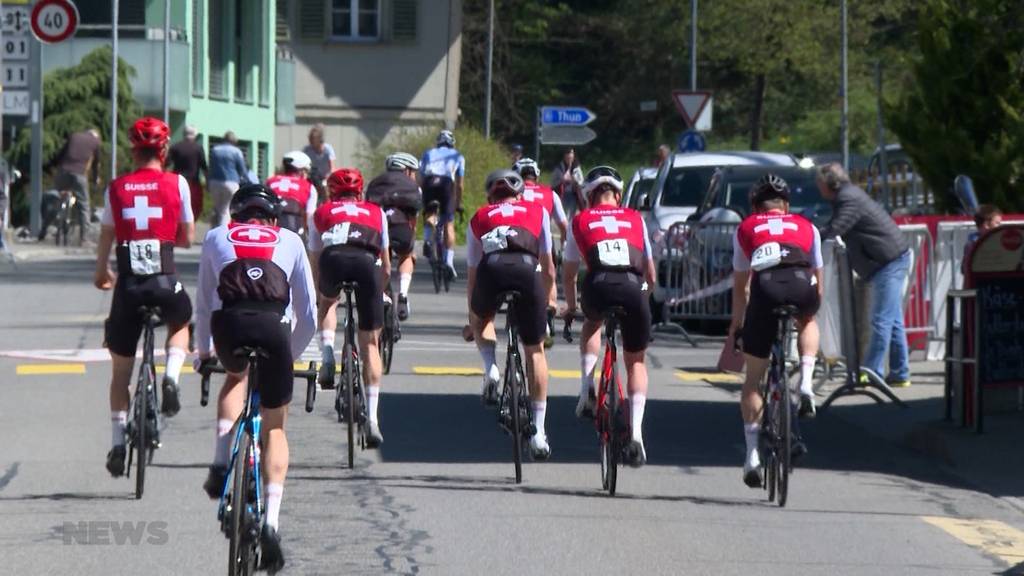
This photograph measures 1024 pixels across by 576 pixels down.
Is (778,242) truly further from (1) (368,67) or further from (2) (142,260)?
(1) (368,67)

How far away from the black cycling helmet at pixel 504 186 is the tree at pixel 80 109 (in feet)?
86.2

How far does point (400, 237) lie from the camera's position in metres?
18.0

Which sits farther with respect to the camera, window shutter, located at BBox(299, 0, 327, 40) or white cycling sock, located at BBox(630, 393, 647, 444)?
window shutter, located at BBox(299, 0, 327, 40)

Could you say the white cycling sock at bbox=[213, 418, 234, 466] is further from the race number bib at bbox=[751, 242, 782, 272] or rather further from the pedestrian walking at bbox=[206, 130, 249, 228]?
the pedestrian walking at bbox=[206, 130, 249, 228]

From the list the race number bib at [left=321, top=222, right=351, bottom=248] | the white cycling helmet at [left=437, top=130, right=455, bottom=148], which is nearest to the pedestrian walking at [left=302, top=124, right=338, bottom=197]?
the white cycling helmet at [left=437, top=130, right=455, bottom=148]

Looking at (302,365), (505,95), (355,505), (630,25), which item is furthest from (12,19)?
(630,25)

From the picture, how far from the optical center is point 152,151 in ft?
38.1

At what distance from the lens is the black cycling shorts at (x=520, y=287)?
1225 cm

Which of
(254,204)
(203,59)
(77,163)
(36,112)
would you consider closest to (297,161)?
(254,204)

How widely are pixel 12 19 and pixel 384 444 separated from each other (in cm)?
2070

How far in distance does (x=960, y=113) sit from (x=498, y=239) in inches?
745

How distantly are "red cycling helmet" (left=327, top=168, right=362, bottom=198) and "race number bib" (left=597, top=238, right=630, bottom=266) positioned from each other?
6.94 feet

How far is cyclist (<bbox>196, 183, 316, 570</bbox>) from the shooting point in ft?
27.9

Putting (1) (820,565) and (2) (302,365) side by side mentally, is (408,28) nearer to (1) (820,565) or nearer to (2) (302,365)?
(2) (302,365)
